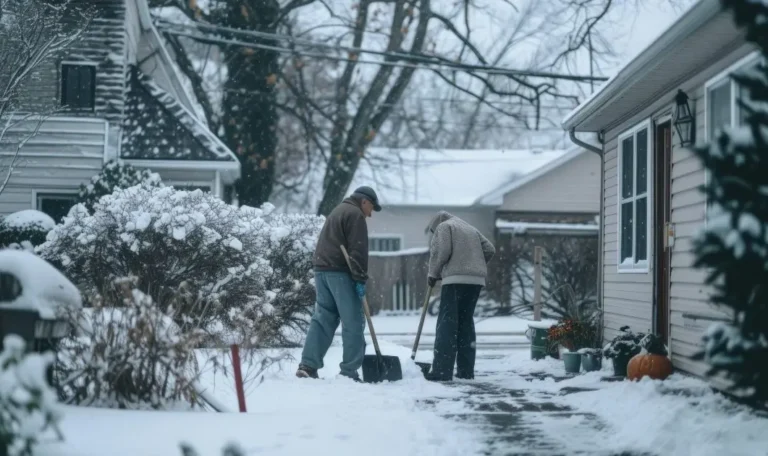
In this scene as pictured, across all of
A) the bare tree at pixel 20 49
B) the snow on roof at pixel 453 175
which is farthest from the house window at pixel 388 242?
the bare tree at pixel 20 49

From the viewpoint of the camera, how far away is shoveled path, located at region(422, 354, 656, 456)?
6.16 metres

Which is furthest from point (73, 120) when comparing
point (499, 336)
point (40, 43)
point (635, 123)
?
point (635, 123)

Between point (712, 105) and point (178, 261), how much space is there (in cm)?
674

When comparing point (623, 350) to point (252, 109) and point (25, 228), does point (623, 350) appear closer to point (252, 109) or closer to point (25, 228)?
point (25, 228)

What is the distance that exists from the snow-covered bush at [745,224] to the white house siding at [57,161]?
14535 mm

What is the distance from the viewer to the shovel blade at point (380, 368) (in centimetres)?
969

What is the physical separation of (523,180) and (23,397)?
27473mm

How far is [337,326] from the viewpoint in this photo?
9805mm

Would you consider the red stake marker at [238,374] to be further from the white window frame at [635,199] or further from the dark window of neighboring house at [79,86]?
the dark window of neighboring house at [79,86]

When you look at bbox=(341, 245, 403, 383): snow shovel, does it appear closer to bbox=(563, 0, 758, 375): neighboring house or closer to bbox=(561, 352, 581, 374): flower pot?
bbox=(561, 352, 581, 374): flower pot

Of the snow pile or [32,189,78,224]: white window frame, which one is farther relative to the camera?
[32,189,78,224]: white window frame

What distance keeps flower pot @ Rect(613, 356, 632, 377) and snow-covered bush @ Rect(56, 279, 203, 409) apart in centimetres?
487

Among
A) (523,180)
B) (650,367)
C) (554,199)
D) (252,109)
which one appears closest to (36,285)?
(650,367)

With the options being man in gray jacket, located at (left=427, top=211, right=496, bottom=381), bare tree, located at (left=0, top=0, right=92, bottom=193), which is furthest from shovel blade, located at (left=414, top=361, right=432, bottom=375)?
bare tree, located at (left=0, top=0, right=92, bottom=193)
